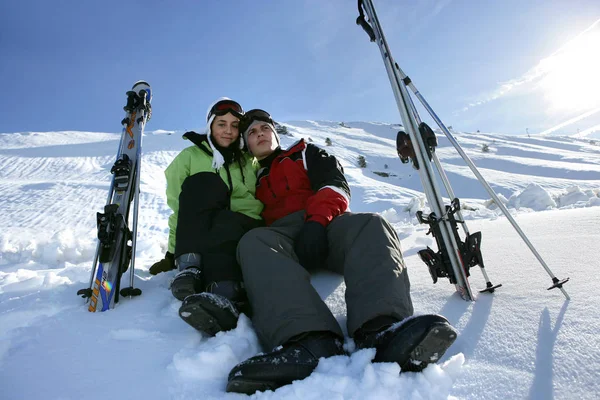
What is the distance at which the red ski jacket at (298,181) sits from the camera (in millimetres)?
1918

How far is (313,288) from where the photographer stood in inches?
50.3

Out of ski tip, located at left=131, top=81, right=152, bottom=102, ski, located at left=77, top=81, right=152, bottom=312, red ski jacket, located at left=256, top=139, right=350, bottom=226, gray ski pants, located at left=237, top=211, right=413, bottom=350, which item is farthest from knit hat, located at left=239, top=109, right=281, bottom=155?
gray ski pants, located at left=237, top=211, right=413, bottom=350

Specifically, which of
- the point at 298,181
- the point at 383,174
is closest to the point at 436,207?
the point at 298,181

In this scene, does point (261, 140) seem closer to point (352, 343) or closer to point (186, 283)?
point (186, 283)

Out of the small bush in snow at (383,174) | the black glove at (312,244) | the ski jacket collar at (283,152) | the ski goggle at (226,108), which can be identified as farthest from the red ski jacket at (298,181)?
the small bush in snow at (383,174)

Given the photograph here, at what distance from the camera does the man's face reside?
8.02ft

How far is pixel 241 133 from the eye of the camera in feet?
8.27

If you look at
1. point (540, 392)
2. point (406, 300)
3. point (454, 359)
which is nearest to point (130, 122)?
point (406, 300)

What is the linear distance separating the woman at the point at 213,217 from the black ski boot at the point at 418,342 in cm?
65

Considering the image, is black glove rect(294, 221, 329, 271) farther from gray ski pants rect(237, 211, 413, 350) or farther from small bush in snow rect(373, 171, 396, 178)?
small bush in snow rect(373, 171, 396, 178)

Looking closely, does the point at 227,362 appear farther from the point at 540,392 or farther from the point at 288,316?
the point at 540,392

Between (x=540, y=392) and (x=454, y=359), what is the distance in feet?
0.69

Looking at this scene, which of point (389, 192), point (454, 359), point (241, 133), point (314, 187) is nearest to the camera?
point (454, 359)

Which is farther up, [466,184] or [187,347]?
[466,184]
